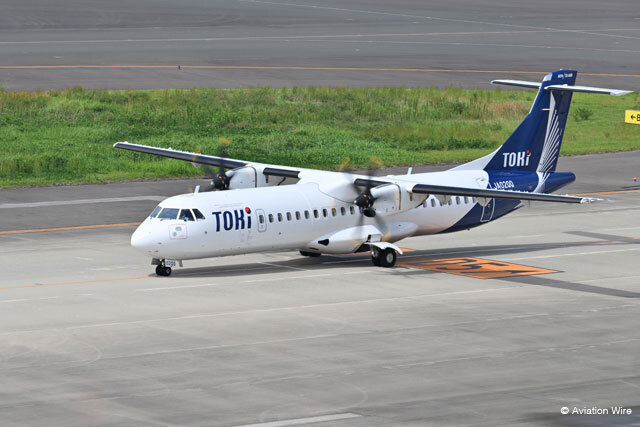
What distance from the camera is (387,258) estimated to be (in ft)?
126

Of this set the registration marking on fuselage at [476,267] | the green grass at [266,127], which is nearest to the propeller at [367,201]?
the registration marking on fuselage at [476,267]

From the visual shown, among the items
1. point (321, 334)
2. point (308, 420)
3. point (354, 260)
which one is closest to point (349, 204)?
point (354, 260)

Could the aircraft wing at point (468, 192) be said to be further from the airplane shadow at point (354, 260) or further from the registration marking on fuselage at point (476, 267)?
the airplane shadow at point (354, 260)

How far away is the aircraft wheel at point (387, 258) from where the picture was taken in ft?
126

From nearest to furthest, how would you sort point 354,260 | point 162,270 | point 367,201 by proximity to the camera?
1. point 162,270
2. point 367,201
3. point 354,260

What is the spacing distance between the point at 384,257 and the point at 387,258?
113 mm

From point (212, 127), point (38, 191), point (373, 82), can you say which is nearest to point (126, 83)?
point (212, 127)

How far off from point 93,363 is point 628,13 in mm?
103504

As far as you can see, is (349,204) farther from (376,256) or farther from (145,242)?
(145,242)

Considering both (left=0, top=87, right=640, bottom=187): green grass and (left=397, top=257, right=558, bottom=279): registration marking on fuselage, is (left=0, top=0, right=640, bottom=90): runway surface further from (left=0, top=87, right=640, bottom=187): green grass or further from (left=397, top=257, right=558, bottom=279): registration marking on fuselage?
(left=397, top=257, right=558, bottom=279): registration marking on fuselage

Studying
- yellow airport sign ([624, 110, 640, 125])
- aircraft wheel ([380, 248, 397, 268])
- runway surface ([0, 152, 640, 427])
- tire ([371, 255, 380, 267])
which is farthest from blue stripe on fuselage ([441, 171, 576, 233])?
yellow airport sign ([624, 110, 640, 125])

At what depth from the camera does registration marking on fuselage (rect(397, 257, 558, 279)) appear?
123ft

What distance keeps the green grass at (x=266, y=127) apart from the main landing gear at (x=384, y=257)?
874 inches

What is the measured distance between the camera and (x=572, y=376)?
1003 inches
